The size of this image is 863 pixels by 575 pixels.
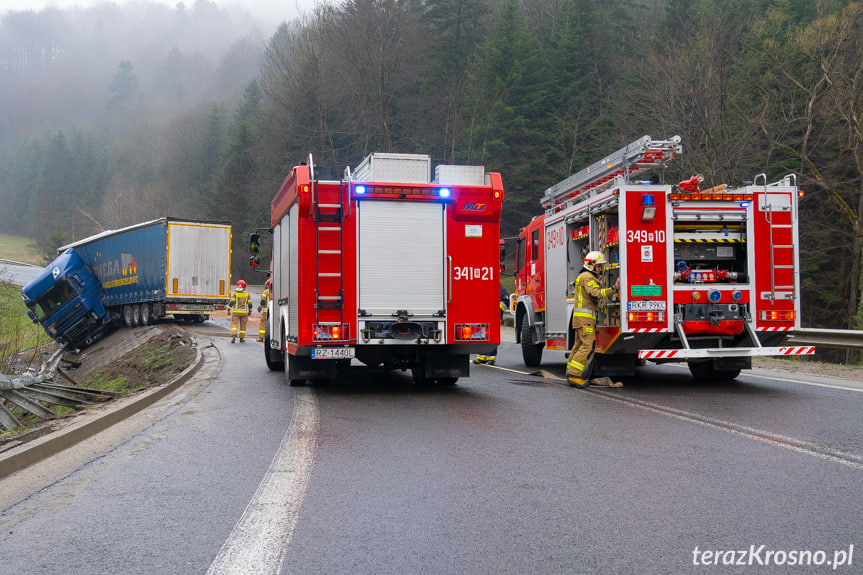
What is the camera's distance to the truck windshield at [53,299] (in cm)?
2888

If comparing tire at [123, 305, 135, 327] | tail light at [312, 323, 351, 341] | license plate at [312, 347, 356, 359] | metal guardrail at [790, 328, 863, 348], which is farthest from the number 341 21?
tire at [123, 305, 135, 327]

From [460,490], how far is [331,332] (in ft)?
16.3

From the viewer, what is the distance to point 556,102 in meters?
42.7

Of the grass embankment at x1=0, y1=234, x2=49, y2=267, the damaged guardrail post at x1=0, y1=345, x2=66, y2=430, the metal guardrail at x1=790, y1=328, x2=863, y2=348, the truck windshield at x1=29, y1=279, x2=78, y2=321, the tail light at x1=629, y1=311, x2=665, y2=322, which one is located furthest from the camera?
the grass embankment at x1=0, y1=234, x2=49, y2=267

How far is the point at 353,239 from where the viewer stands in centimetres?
991

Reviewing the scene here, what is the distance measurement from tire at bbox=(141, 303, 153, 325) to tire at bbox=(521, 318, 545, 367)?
18.3 m

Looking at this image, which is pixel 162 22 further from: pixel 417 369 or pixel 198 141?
pixel 417 369

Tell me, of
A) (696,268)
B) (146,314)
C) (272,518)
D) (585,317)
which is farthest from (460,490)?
(146,314)

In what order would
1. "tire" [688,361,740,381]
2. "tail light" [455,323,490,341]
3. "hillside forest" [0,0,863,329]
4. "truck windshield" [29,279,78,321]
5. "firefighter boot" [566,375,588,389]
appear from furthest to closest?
"truck windshield" [29,279,78,321] < "hillside forest" [0,0,863,329] < "tire" [688,361,740,381] < "firefighter boot" [566,375,588,389] < "tail light" [455,323,490,341]

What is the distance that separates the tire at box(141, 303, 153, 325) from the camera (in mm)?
28672

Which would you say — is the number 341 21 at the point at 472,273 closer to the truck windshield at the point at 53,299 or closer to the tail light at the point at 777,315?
the tail light at the point at 777,315

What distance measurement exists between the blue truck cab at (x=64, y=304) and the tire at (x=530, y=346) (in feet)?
67.6

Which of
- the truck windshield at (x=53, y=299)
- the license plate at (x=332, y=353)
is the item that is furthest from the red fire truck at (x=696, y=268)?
the truck windshield at (x=53, y=299)

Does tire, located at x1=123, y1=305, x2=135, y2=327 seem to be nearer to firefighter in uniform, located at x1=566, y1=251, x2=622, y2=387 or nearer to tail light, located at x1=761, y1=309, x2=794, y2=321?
firefighter in uniform, located at x1=566, y1=251, x2=622, y2=387
